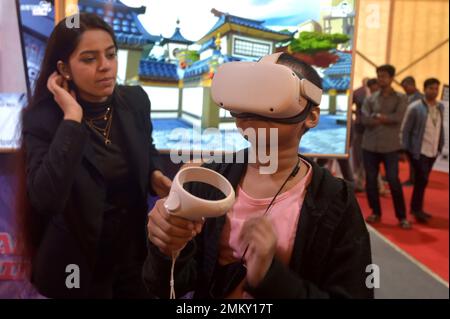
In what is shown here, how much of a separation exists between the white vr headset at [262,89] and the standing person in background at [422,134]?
1.91 m

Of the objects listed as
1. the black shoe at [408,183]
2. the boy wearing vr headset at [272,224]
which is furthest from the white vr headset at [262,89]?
the black shoe at [408,183]

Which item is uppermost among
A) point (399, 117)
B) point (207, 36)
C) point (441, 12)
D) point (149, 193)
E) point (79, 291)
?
point (441, 12)

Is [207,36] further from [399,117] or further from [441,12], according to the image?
[441,12]

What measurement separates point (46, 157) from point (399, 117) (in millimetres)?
605

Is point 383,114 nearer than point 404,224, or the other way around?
point 383,114

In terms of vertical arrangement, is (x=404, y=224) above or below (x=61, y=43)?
below

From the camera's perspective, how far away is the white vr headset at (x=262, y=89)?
42 centimetres

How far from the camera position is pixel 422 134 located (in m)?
2.41

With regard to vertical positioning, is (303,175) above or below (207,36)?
below

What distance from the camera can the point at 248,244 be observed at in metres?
0.43

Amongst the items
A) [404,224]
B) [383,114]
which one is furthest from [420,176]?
[383,114]

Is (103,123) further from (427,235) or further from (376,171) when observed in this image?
(427,235)

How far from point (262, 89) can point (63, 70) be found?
14.1 inches

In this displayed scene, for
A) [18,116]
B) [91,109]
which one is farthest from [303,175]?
[18,116]
